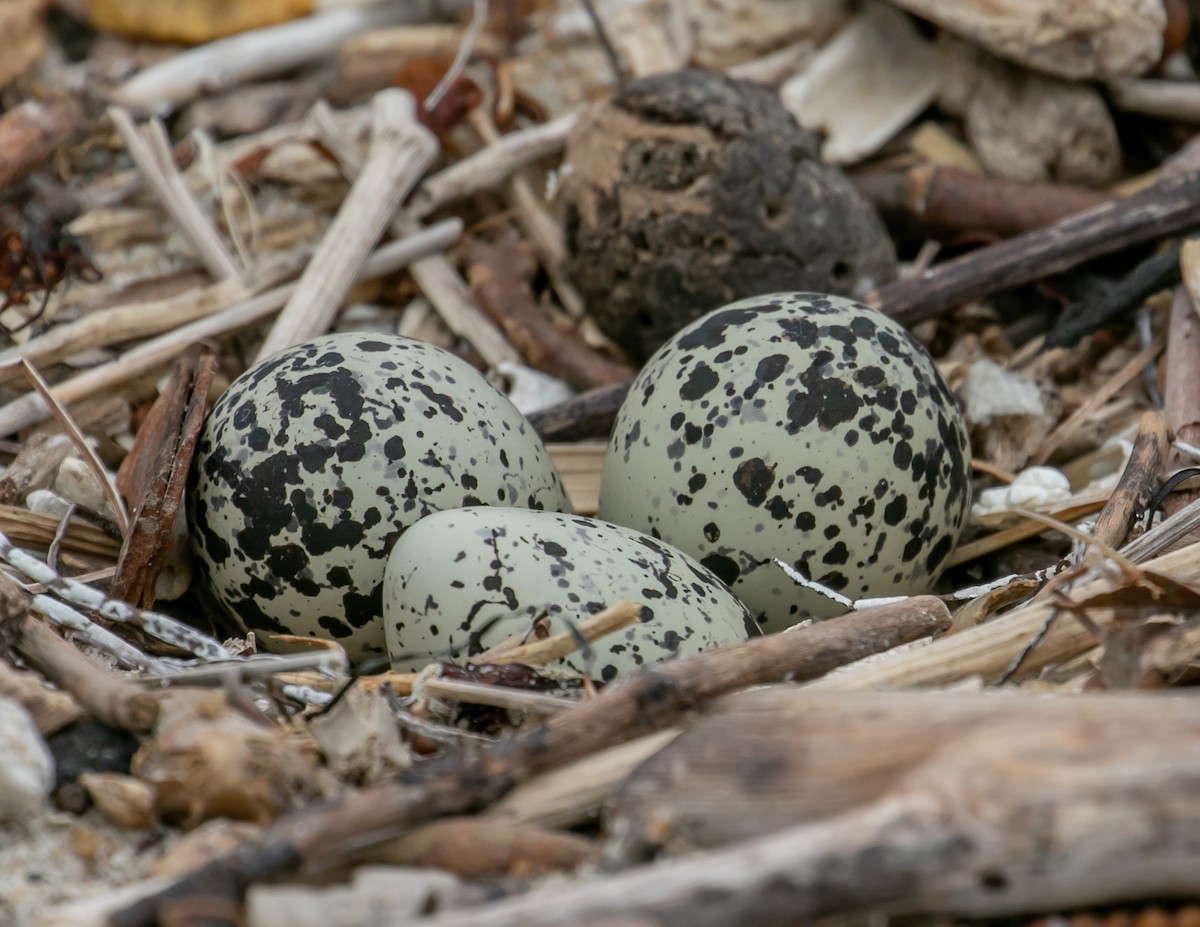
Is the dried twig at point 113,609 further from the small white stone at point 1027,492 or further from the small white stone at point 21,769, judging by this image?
the small white stone at point 1027,492

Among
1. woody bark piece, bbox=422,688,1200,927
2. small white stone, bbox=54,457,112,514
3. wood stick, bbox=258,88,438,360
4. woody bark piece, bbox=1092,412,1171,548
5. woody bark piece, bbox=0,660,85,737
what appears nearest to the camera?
woody bark piece, bbox=422,688,1200,927

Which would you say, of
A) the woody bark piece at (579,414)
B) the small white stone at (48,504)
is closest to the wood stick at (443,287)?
the woody bark piece at (579,414)

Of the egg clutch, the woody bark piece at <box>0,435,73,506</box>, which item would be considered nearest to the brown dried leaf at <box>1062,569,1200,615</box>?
the egg clutch

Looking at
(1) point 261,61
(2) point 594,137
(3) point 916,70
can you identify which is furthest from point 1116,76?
(1) point 261,61

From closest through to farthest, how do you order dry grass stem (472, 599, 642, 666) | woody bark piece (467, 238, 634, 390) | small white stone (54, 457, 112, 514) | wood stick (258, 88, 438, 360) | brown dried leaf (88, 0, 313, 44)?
dry grass stem (472, 599, 642, 666), small white stone (54, 457, 112, 514), wood stick (258, 88, 438, 360), woody bark piece (467, 238, 634, 390), brown dried leaf (88, 0, 313, 44)

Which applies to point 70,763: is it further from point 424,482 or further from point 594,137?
point 594,137

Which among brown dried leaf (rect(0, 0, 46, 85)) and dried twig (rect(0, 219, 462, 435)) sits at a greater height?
brown dried leaf (rect(0, 0, 46, 85))

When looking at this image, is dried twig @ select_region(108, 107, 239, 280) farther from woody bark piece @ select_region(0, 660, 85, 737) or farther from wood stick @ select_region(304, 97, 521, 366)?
woody bark piece @ select_region(0, 660, 85, 737)
